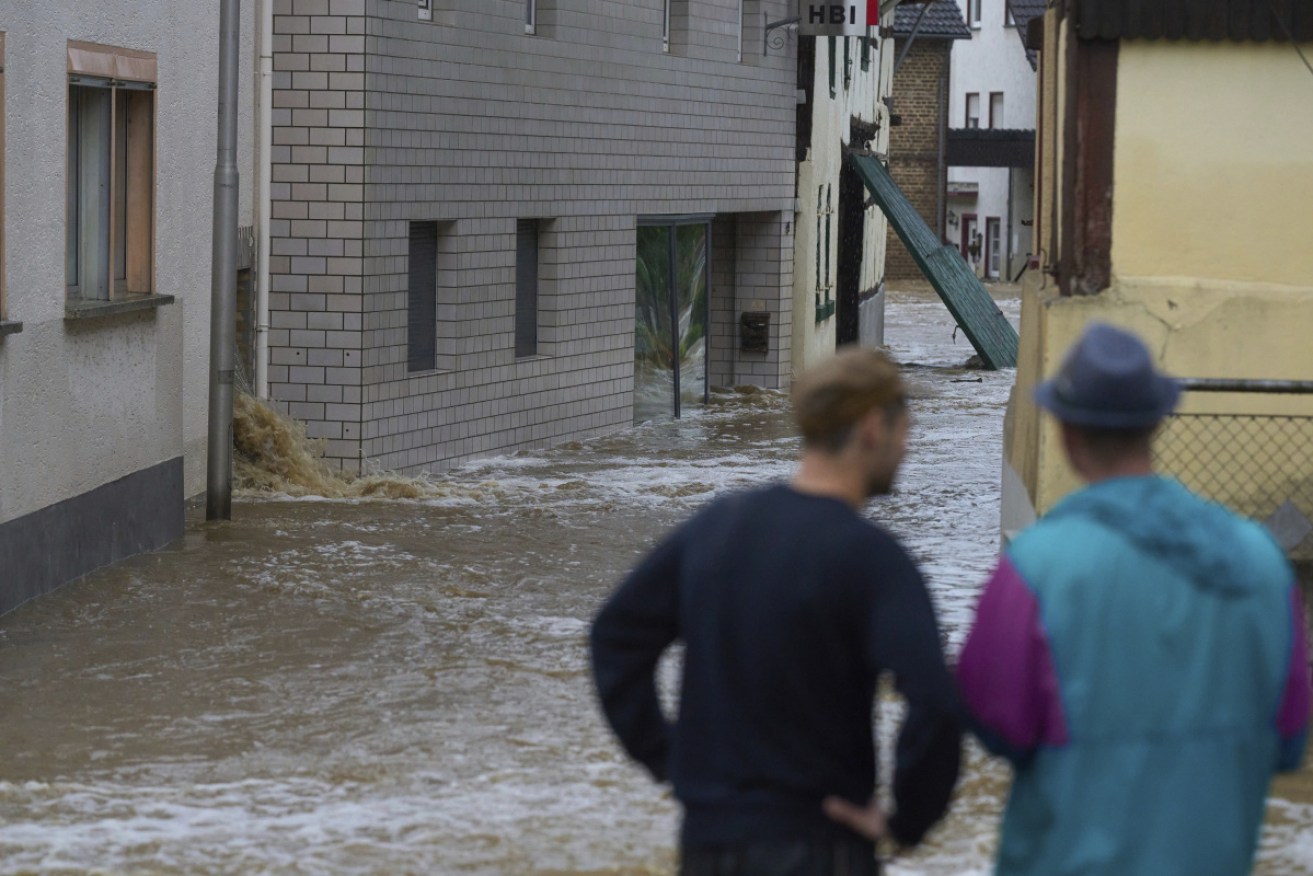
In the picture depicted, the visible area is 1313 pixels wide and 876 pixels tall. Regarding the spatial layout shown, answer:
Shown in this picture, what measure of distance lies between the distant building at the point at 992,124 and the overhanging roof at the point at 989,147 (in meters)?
2.36

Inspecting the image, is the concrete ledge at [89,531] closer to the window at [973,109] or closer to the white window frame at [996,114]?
the white window frame at [996,114]

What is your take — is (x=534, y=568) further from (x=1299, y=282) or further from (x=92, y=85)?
(x=1299, y=282)

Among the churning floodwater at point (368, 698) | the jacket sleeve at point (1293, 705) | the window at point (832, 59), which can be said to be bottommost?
the churning floodwater at point (368, 698)

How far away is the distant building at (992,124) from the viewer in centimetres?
5825

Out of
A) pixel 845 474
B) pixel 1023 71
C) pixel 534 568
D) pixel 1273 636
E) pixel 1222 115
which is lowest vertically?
pixel 534 568

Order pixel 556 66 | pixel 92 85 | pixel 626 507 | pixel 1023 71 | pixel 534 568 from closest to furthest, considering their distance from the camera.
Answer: pixel 92 85, pixel 534 568, pixel 626 507, pixel 556 66, pixel 1023 71

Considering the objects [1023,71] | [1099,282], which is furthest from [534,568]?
[1023,71]

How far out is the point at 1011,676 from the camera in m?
3.22

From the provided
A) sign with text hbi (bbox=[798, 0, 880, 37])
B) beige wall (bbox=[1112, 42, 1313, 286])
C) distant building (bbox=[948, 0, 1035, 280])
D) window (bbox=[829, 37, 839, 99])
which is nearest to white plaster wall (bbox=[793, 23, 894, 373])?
window (bbox=[829, 37, 839, 99])

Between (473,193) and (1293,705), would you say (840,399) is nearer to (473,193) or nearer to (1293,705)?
(1293,705)

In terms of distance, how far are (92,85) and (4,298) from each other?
5.15ft

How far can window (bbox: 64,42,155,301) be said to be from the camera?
36.2 feet

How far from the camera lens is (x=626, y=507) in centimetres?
1488

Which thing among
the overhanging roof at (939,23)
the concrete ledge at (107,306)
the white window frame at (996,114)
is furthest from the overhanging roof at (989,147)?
the concrete ledge at (107,306)
